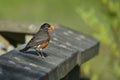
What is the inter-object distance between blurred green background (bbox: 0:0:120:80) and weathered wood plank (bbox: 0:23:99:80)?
2235 millimetres

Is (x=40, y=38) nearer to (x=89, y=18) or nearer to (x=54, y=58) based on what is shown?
(x=54, y=58)

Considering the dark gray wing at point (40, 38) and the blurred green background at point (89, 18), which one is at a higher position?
the dark gray wing at point (40, 38)

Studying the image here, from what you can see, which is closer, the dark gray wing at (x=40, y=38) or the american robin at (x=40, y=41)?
the american robin at (x=40, y=41)

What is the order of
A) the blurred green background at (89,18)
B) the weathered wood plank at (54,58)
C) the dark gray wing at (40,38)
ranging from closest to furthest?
the weathered wood plank at (54,58) → the dark gray wing at (40,38) → the blurred green background at (89,18)

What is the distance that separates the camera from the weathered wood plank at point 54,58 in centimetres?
453

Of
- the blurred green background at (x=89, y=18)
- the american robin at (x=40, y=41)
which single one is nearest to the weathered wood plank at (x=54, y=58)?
the american robin at (x=40, y=41)

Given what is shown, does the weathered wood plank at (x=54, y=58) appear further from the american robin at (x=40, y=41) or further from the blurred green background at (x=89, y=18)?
the blurred green background at (x=89, y=18)

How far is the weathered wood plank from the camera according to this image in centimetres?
453

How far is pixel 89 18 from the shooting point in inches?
368

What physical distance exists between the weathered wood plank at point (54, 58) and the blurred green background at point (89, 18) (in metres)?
2.23

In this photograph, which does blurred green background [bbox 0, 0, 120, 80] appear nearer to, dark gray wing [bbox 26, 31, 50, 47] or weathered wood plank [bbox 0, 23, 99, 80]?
weathered wood plank [bbox 0, 23, 99, 80]

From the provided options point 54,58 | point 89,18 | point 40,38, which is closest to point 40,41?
point 40,38

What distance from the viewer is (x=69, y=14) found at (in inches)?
553


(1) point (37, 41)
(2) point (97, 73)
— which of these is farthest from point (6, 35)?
(2) point (97, 73)
